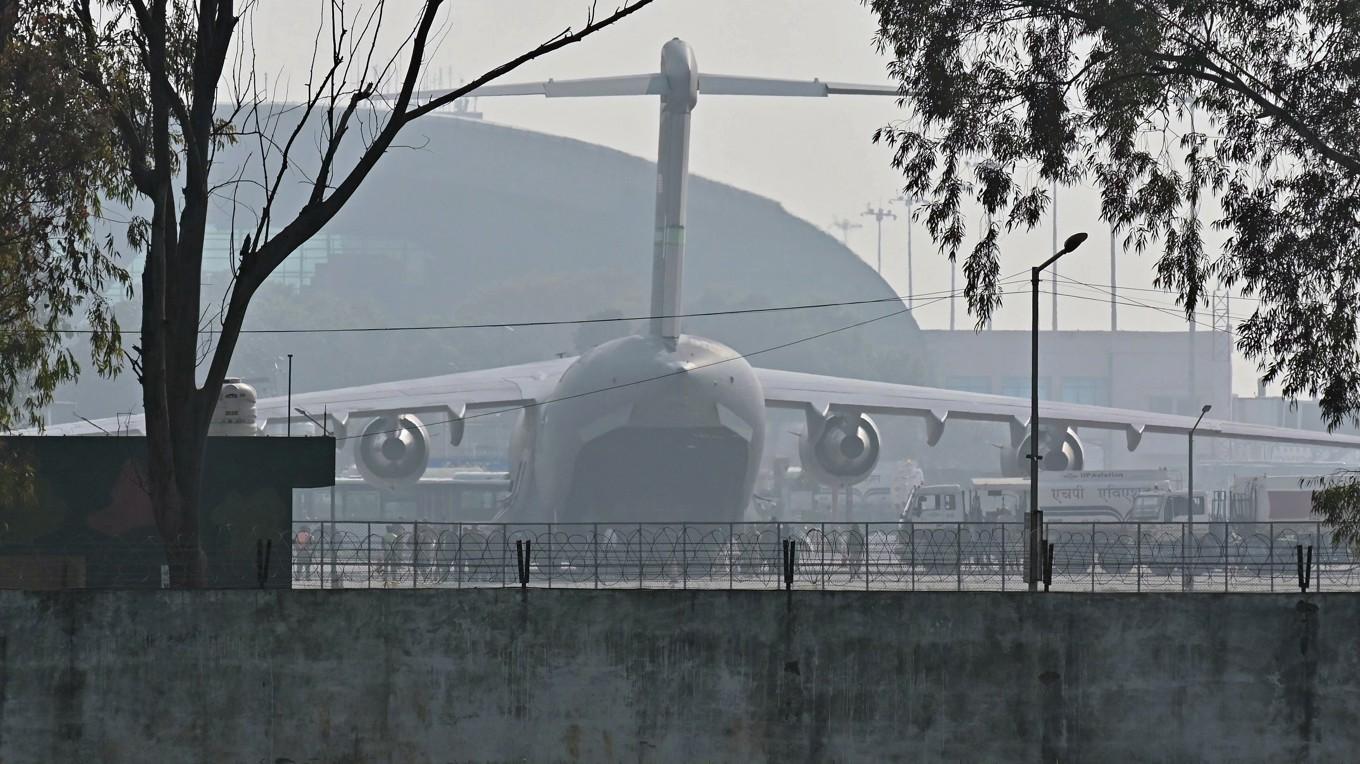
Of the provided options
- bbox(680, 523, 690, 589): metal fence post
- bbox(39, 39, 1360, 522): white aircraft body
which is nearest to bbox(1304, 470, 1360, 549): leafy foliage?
bbox(680, 523, 690, 589): metal fence post

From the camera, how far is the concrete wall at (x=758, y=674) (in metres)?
17.9

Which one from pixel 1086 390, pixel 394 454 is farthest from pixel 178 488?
pixel 1086 390

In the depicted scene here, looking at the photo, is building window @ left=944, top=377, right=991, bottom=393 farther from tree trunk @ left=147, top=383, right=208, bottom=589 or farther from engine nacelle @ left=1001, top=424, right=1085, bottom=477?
tree trunk @ left=147, top=383, right=208, bottom=589

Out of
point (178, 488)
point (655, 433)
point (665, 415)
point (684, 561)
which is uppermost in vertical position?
point (665, 415)

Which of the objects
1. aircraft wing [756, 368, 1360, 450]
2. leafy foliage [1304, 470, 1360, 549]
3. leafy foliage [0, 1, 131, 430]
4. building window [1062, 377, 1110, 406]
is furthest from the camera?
building window [1062, 377, 1110, 406]

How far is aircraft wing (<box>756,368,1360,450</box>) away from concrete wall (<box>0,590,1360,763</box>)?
1260 inches

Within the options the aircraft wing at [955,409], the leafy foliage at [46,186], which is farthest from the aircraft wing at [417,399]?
the leafy foliage at [46,186]

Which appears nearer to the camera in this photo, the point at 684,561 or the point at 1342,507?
the point at 1342,507

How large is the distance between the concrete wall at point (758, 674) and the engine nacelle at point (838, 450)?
103 ft

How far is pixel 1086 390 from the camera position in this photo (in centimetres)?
18038

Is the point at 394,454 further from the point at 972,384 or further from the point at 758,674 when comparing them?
the point at 972,384

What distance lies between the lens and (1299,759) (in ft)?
59.2

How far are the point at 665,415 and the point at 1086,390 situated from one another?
14529cm

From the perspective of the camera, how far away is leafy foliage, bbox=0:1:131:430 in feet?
61.6
